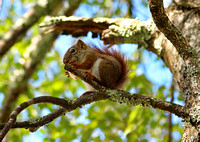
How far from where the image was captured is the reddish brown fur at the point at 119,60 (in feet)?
7.39

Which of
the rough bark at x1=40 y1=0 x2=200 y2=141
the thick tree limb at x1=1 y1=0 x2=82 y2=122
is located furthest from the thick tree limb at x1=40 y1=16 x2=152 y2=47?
the thick tree limb at x1=1 y1=0 x2=82 y2=122

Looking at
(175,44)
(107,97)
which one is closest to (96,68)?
(107,97)

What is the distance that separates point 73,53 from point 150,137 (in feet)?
6.39

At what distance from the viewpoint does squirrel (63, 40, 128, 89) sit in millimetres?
2104

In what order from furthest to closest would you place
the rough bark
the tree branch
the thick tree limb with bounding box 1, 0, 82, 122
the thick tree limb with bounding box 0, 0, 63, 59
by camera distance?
the thick tree limb with bounding box 1, 0, 82, 122 < the thick tree limb with bounding box 0, 0, 63, 59 < the rough bark < the tree branch

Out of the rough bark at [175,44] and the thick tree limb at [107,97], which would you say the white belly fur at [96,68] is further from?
the thick tree limb at [107,97]

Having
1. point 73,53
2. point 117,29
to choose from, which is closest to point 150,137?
point 73,53

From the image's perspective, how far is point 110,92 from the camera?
5.13 feet

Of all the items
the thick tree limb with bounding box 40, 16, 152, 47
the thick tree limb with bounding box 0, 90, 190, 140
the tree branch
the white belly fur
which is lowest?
the thick tree limb with bounding box 0, 90, 190, 140

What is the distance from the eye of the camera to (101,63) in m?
2.15

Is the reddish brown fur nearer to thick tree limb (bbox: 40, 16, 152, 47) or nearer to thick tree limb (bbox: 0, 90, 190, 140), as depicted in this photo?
thick tree limb (bbox: 40, 16, 152, 47)

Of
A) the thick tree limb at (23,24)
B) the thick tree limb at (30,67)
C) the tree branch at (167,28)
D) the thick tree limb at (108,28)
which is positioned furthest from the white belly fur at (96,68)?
the thick tree limb at (30,67)

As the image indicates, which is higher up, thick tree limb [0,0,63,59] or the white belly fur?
thick tree limb [0,0,63,59]

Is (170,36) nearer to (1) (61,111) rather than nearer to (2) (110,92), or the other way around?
(2) (110,92)
